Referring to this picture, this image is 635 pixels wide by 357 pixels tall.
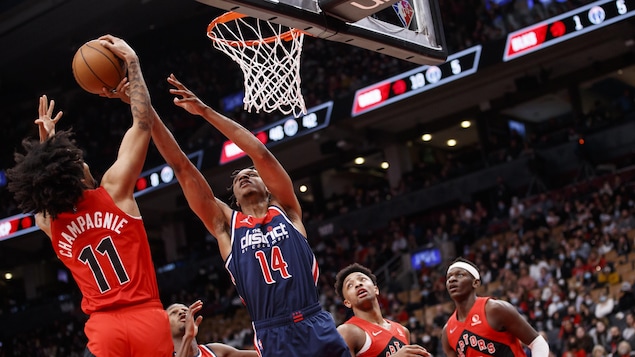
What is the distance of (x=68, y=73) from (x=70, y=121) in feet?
6.63

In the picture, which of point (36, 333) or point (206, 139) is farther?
point (36, 333)

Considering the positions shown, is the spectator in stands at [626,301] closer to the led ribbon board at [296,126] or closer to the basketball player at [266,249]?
the led ribbon board at [296,126]

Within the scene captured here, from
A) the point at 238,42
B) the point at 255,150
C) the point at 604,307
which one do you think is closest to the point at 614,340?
the point at 604,307

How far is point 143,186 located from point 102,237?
63.6 ft

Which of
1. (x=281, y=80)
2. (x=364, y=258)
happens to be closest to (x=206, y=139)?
(x=364, y=258)

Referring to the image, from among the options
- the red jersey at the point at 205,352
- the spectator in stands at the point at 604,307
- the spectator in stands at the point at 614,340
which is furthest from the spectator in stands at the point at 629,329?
the red jersey at the point at 205,352

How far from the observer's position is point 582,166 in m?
21.1

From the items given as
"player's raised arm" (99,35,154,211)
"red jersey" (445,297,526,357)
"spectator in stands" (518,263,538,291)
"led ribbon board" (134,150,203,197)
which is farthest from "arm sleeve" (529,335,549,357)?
"led ribbon board" (134,150,203,197)

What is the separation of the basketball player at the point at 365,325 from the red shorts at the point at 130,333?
2.11 meters

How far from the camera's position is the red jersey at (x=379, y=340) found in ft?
19.8

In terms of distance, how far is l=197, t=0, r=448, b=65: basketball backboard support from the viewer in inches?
219

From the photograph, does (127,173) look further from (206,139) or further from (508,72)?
(206,139)

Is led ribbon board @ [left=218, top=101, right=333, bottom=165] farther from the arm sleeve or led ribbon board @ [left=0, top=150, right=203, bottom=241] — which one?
the arm sleeve

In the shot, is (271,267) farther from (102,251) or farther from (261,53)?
(261,53)
